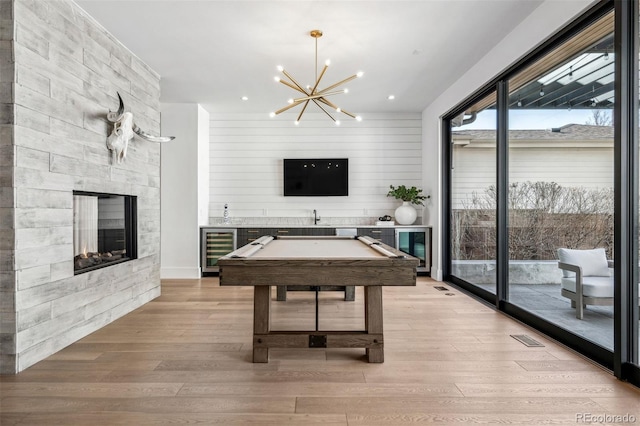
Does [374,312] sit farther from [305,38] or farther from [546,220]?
[305,38]

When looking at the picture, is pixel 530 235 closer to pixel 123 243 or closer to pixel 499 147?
pixel 499 147

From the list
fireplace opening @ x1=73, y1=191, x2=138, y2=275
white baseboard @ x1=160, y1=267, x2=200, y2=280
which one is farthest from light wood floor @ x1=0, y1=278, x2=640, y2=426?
white baseboard @ x1=160, y1=267, x2=200, y2=280

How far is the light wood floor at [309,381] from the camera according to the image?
1963 mm

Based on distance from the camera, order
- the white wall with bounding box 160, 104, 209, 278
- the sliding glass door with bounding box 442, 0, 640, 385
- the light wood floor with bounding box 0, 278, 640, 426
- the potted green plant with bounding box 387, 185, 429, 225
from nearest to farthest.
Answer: the light wood floor with bounding box 0, 278, 640, 426 → the sliding glass door with bounding box 442, 0, 640, 385 → the white wall with bounding box 160, 104, 209, 278 → the potted green plant with bounding box 387, 185, 429, 225

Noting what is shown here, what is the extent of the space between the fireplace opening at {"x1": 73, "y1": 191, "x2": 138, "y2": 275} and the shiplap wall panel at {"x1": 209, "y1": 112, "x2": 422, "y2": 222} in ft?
8.18

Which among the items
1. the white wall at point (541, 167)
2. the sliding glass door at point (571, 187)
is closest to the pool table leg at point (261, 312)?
the sliding glass door at point (571, 187)

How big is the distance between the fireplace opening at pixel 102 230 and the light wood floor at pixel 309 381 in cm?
66

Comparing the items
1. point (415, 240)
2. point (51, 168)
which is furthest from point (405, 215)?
point (51, 168)

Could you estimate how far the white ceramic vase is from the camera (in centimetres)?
622

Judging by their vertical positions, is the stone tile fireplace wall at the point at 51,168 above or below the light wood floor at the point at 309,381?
above

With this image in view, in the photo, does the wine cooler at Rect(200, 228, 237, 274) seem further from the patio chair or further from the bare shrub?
the patio chair

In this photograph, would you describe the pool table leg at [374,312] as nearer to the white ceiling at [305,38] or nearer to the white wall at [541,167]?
the white wall at [541,167]

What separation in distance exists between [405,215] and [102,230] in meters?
4.32

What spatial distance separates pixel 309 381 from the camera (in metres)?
2.35
